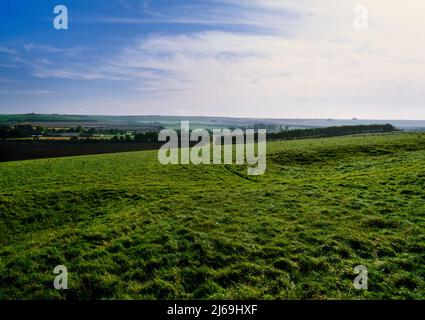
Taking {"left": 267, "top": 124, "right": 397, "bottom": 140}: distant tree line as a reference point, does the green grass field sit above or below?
below

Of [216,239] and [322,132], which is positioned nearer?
[216,239]

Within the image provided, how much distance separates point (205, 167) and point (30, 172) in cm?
1897

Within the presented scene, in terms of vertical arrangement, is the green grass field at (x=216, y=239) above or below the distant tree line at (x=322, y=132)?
below

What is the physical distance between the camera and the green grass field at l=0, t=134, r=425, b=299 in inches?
352

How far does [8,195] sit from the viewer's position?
69.9 ft

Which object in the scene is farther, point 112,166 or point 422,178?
point 112,166

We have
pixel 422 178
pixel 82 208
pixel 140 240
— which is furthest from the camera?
pixel 422 178

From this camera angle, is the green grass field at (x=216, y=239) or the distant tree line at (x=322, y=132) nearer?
the green grass field at (x=216, y=239)

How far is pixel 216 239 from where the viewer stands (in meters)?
12.0

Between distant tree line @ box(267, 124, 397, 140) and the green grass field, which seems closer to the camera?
the green grass field

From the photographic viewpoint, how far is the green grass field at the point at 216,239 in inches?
352

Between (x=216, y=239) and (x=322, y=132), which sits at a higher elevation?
(x=322, y=132)
